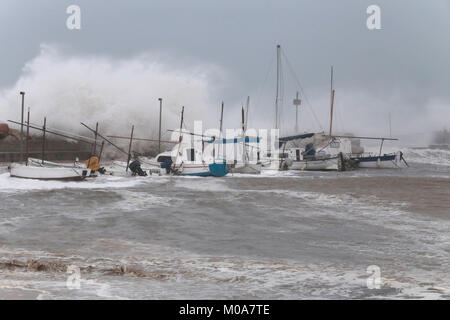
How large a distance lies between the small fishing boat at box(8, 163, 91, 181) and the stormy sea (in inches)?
246

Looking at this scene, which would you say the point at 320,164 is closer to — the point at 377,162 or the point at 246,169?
the point at 377,162

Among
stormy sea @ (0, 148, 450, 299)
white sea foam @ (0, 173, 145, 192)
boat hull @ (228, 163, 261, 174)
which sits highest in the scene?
boat hull @ (228, 163, 261, 174)

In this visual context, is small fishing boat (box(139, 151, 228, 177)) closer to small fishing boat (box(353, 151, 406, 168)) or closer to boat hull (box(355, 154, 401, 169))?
small fishing boat (box(353, 151, 406, 168))

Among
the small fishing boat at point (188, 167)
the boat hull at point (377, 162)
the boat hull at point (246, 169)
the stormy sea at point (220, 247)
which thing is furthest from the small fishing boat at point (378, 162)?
the stormy sea at point (220, 247)

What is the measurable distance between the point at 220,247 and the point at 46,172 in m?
17.7

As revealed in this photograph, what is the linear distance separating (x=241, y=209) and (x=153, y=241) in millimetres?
6043

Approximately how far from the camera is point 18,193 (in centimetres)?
2045

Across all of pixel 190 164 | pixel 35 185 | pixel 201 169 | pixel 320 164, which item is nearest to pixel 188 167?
pixel 190 164

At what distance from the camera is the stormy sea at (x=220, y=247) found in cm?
702

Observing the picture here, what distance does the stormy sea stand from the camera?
23.0 feet

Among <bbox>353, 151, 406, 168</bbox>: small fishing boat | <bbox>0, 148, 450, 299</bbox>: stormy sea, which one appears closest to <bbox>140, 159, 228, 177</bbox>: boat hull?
<bbox>0, 148, 450, 299</bbox>: stormy sea

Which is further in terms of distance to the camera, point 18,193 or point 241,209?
point 18,193
